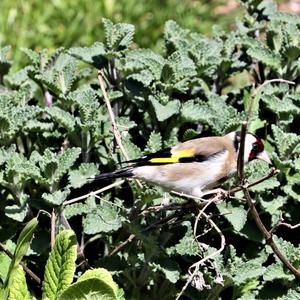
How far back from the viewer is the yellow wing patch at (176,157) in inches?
131

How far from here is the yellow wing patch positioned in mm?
3322

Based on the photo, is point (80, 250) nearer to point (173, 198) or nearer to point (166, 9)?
point (173, 198)

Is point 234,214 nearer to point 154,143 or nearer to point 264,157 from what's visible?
point 264,157

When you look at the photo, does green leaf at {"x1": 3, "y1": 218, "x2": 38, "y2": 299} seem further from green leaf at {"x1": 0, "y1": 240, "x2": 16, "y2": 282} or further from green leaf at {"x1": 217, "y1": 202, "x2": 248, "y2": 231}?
green leaf at {"x1": 217, "y1": 202, "x2": 248, "y2": 231}

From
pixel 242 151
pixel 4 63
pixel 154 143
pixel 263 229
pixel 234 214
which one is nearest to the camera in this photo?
pixel 242 151

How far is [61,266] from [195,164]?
2.50 ft

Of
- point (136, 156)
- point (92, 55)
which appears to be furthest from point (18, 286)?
point (92, 55)

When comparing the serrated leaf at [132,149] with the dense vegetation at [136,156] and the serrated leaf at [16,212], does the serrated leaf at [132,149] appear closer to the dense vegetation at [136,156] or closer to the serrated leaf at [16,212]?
the dense vegetation at [136,156]

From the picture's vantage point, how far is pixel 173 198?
3.44 meters

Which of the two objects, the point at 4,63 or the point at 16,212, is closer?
the point at 16,212

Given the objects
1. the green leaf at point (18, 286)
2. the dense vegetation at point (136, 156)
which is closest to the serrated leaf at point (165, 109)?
the dense vegetation at point (136, 156)

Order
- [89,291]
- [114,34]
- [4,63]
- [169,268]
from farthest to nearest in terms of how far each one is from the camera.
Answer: [4,63]
[114,34]
[169,268]
[89,291]

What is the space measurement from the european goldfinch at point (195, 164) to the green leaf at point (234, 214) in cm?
11

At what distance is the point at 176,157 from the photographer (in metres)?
3.36
